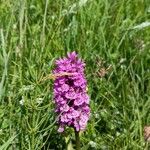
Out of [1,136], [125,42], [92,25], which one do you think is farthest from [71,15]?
[1,136]

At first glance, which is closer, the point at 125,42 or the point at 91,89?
the point at 91,89

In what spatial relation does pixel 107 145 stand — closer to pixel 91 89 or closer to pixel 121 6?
pixel 91 89

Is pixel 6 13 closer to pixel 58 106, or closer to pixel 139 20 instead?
pixel 139 20

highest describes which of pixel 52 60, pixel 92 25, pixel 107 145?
pixel 92 25

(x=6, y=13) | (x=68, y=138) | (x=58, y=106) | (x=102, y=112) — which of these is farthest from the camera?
(x=6, y=13)

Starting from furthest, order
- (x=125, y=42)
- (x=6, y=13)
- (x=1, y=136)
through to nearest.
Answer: (x=6, y=13) < (x=125, y=42) < (x=1, y=136)

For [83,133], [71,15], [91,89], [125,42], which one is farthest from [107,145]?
[71,15]

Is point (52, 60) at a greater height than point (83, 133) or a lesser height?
greater
